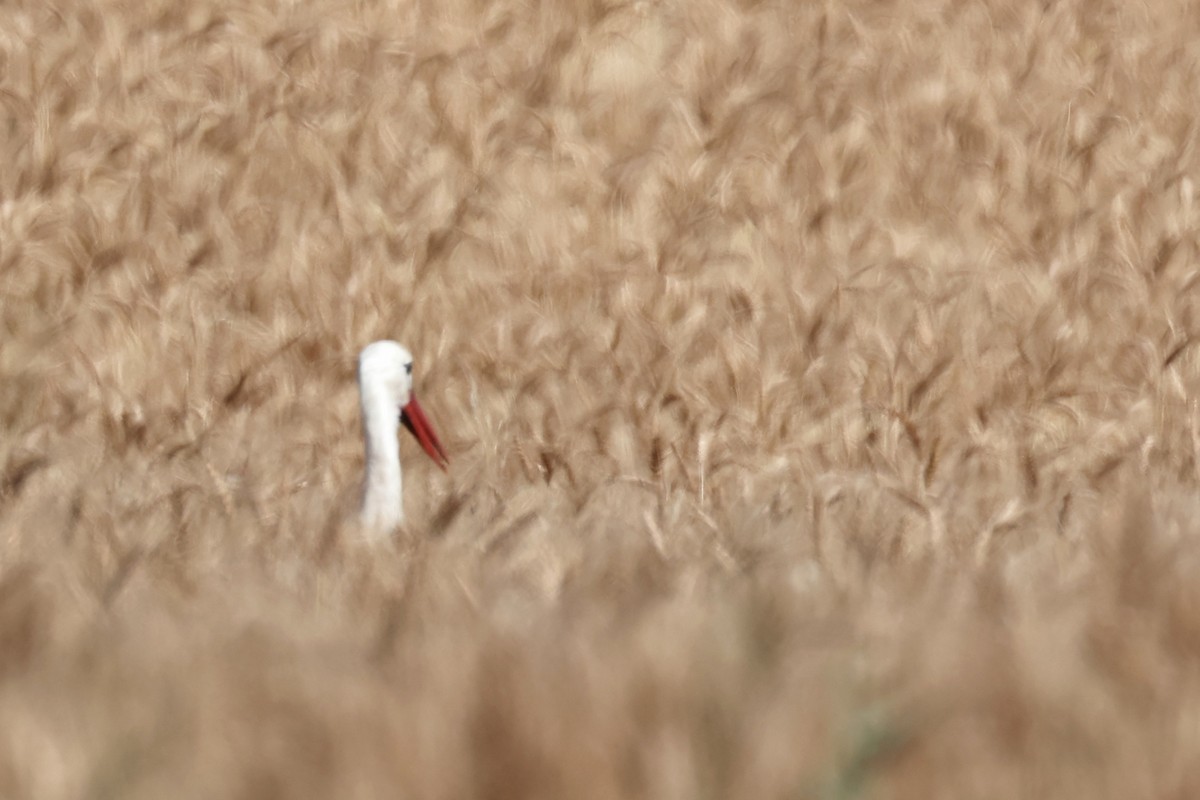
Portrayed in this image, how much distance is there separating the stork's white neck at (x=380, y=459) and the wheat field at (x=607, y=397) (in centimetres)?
9

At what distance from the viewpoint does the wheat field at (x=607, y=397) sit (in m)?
1.44

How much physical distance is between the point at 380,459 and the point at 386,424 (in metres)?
0.12


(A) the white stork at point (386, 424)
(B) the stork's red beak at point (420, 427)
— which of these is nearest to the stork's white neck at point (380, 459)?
(A) the white stork at point (386, 424)

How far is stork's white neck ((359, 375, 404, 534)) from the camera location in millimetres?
3543

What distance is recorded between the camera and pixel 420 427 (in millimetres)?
4262

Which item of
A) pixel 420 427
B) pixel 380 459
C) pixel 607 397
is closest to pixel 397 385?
pixel 420 427

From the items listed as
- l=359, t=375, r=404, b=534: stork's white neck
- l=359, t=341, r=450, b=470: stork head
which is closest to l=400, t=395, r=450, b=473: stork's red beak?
l=359, t=341, r=450, b=470: stork head

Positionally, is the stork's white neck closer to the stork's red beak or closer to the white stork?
the white stork

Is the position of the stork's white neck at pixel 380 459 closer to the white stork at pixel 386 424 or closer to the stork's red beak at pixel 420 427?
the white stork at pixel 386 424

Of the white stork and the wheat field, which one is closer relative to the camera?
the wheat field

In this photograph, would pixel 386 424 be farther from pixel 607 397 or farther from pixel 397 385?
pixel 607 397

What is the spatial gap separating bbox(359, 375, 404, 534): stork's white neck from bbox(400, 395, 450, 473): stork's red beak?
0.10 metres

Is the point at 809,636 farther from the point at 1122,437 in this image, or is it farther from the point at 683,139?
the point at 683,139

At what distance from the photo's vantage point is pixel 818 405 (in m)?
4.74
